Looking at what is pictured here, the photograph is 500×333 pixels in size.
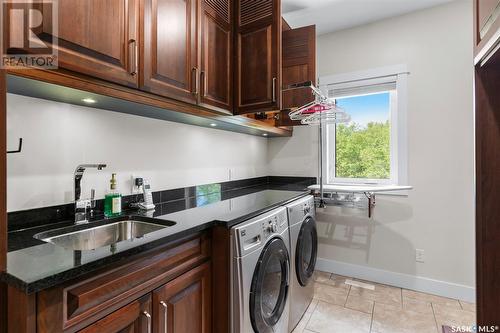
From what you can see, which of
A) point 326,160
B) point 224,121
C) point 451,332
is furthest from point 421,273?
point 224,121

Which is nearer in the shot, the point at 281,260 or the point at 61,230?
the point at 61,230

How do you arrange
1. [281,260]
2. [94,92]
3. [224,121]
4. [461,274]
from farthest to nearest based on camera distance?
[461,274]
[224,121]
[281,260]
[94,92]

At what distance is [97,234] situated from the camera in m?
1.32

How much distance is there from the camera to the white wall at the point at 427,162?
2.25m

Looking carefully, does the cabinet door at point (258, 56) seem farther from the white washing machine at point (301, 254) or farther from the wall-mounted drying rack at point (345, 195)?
the wall-mounted drying rack at point (345, 195)

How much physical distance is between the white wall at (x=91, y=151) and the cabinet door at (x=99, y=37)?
43cm

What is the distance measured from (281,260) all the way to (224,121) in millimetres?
1069

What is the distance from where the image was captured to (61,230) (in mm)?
1188

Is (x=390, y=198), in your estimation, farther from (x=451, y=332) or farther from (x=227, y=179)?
(x=227, y=179)

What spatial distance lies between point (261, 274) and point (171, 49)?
4.44ft

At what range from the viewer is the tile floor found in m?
1.91

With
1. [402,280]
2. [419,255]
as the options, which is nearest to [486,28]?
[419,255]

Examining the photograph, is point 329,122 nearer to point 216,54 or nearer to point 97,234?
point 216,54

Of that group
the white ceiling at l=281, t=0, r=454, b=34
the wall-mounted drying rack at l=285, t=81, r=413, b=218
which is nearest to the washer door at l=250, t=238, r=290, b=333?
the wall-mounted drying rack at l=285, t=81, r=413, b=218
